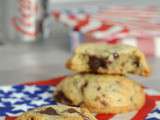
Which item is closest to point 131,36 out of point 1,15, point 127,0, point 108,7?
point 1,15

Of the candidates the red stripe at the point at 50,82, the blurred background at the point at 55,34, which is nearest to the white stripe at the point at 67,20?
the blurred background at the point at 55,34

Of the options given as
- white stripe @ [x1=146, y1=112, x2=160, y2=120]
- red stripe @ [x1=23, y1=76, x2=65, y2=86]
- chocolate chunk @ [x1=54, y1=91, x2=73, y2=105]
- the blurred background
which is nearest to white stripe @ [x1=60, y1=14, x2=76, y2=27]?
the blurred background

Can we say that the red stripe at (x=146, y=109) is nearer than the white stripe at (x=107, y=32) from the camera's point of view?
Yes

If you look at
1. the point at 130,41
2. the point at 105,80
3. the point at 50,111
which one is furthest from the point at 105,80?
the point at 130,41

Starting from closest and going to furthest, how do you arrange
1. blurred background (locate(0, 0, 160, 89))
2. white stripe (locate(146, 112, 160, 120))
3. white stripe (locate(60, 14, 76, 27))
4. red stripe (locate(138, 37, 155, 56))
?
white stripe (locate(146, 112, 160, 120)), blurred background (locate(0, 0, 160, 89)), red stripe (locate(138, 37, 155, 56)), white stripe (locate(60, 14, 76, 27))

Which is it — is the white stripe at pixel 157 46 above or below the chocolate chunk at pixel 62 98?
above

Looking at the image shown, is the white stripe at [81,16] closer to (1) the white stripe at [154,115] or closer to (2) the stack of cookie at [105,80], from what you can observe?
(2) the stack of cookie at [105,80]

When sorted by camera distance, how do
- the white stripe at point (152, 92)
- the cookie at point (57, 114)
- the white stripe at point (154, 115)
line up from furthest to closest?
the white stripe at point (152, 92), the white stripe at point (154, 115), the cookie at point (57, 114)

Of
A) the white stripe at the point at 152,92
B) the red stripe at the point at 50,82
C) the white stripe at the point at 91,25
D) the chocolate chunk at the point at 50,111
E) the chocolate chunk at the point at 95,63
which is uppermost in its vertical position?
the white stripe at the point at 91,25

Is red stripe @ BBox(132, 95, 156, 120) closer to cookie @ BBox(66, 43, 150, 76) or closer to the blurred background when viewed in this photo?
cookie @ BBox(66, 43, 150, 76)
